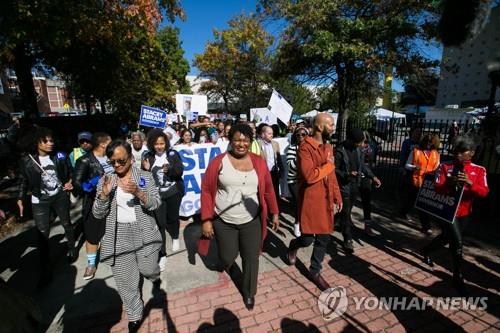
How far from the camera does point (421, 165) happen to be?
470cm

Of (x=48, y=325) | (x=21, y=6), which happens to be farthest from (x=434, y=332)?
(x=21, y=6)

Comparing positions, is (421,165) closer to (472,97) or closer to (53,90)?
(472,97)

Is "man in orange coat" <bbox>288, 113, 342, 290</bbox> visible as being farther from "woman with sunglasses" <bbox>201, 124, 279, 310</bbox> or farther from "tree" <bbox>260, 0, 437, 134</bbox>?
"tree" <bbox>260, 0, 437, 134</bbox>

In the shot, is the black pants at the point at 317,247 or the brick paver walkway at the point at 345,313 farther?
the black pants at the point at 317,247

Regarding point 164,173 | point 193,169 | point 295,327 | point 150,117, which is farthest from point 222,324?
point 150,117

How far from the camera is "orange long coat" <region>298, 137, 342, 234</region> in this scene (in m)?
3.09

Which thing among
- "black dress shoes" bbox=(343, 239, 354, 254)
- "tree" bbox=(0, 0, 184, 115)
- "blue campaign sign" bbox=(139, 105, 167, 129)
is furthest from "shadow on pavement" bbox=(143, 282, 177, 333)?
"tree" bbox=(0, 0, 184, 115)

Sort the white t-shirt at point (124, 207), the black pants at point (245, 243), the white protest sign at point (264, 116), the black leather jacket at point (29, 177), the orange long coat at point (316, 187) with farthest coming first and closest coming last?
1. the white protest sign at point (264, 116)
2. the black leather jacket at point (29, 177)
3. the orange long coat at point (316, 187)
4. the black pants at point (245, 243)
5. the white t-shirt at point (124, 207)

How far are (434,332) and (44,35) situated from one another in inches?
339

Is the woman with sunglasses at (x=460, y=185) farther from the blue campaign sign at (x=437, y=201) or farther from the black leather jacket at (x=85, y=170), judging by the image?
the black leather jacket at (x=85, y=170)

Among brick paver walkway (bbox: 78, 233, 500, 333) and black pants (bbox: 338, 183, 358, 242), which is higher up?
black pants (bbox: 338, 183, 358, 242)

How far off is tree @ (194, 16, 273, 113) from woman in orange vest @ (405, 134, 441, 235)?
21.5 metres

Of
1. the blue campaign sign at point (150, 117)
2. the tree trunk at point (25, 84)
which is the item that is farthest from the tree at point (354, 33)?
the tree trunk at point (25, 84)

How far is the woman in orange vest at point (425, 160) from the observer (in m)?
4.66
